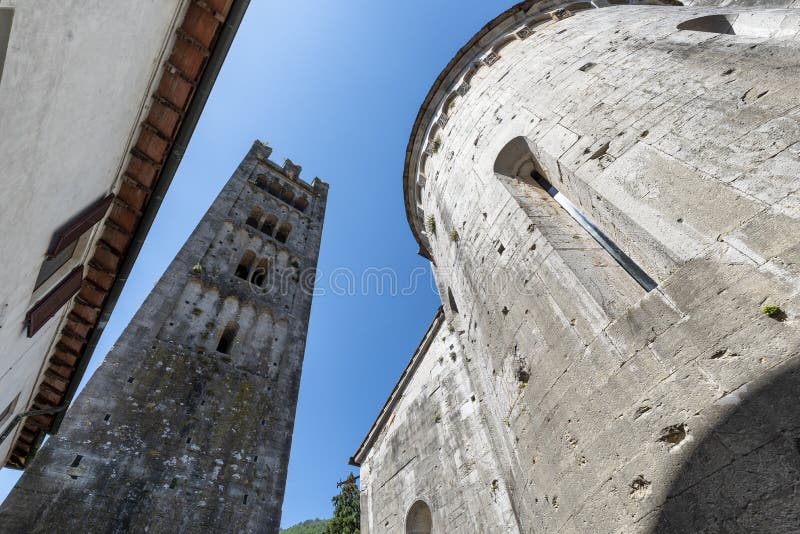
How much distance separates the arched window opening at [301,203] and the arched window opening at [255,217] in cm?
449

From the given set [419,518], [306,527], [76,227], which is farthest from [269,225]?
[306,527]

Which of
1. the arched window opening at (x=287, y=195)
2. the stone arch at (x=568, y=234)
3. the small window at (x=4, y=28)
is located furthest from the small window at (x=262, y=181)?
the small window at (x=4, y=28)

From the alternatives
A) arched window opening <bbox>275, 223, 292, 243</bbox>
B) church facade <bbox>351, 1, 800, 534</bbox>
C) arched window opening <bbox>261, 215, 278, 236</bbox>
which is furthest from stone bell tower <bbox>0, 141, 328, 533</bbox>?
church facade <bbox>351, 1, 800, 534</bbox>

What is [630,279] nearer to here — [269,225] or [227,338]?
[227,338]

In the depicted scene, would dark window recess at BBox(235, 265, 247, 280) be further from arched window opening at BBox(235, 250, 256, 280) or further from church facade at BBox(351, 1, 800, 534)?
church facade at BBox(351, 1, 800, 534)

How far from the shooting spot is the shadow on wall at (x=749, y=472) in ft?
7.81

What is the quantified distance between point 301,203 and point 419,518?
23.6m

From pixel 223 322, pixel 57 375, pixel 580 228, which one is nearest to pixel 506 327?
pixel 580 228

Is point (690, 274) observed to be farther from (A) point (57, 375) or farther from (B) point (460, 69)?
(A) point (57, 375)

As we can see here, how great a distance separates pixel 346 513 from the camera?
24672 mm

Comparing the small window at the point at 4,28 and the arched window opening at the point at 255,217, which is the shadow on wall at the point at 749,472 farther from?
the arched window opening at the point at 255,217

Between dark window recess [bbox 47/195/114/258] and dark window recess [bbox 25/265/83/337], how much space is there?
3.19ft

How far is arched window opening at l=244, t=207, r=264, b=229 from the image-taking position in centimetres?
2301

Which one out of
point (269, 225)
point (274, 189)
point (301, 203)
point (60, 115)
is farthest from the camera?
point (301, 203)
